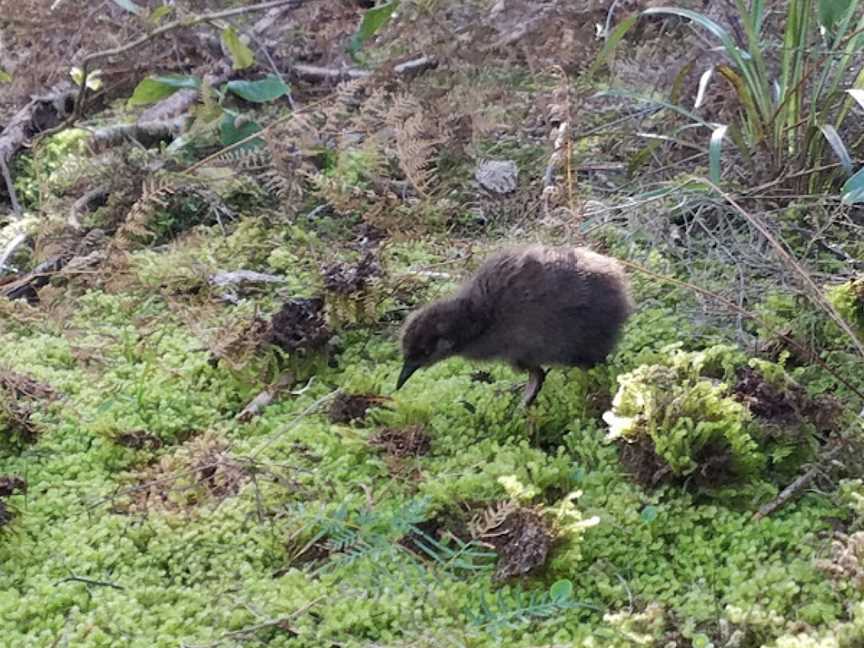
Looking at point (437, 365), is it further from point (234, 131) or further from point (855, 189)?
point (234, 131)

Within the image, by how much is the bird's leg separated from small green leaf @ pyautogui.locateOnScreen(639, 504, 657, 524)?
73 centimetres

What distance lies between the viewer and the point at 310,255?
4676 millimetres

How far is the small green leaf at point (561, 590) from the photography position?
2.67 meters

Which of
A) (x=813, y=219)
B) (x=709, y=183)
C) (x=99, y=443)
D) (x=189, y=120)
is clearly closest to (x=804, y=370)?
(x=709, y=183)

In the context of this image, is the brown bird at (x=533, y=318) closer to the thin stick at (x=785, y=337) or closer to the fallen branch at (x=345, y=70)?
the thin stick at (x=785, y=337)

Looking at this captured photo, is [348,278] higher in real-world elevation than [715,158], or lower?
lower

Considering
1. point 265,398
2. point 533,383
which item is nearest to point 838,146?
point 533,383

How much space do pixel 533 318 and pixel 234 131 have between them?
2420 millimetres

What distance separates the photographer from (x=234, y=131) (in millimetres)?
5316

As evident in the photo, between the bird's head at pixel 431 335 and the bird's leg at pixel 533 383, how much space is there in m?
0.30

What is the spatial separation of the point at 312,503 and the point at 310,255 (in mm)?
1779

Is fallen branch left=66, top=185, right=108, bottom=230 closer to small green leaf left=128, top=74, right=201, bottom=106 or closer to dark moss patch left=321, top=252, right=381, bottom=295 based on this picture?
small green leaf left=128, top=74, right=201, bottom=106

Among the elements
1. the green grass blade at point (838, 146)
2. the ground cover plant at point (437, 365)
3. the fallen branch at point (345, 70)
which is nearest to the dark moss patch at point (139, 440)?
the ground cover plant at point (437, 365)

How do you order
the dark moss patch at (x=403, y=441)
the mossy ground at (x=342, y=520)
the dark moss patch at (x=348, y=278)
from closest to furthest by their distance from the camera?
the mossy ground at (x=342, y=520)
the dark moss patch at (x=403, y=441)
the dark moss patch at (x=348, y=278)
